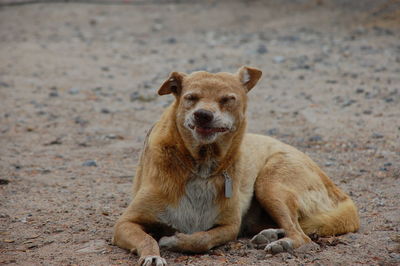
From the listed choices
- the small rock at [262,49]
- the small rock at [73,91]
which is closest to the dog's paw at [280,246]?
the small rock at [73,91]

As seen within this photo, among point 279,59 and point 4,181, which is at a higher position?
point 279,59

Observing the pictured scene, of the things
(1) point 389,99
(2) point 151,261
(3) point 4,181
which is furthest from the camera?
(1) point 389,99

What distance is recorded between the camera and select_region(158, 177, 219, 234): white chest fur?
16.1ft

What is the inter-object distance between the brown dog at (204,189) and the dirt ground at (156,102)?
0.51 feet

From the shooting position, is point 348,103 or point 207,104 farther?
point 348,103

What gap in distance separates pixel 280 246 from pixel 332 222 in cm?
81

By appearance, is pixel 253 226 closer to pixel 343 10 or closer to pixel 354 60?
pixel 354 60

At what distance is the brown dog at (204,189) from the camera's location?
475 cm

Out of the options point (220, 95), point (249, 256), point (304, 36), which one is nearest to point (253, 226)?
point (249, 256)

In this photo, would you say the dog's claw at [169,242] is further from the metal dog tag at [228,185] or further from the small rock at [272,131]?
the small rock at [272,131]

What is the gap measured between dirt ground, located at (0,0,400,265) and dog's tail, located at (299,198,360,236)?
4.1 inches

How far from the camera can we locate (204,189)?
16.4 ft

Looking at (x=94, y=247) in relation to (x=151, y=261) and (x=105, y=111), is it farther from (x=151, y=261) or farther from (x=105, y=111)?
(x=105, y=111)

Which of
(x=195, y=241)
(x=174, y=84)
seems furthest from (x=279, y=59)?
(x=195, y=241)
